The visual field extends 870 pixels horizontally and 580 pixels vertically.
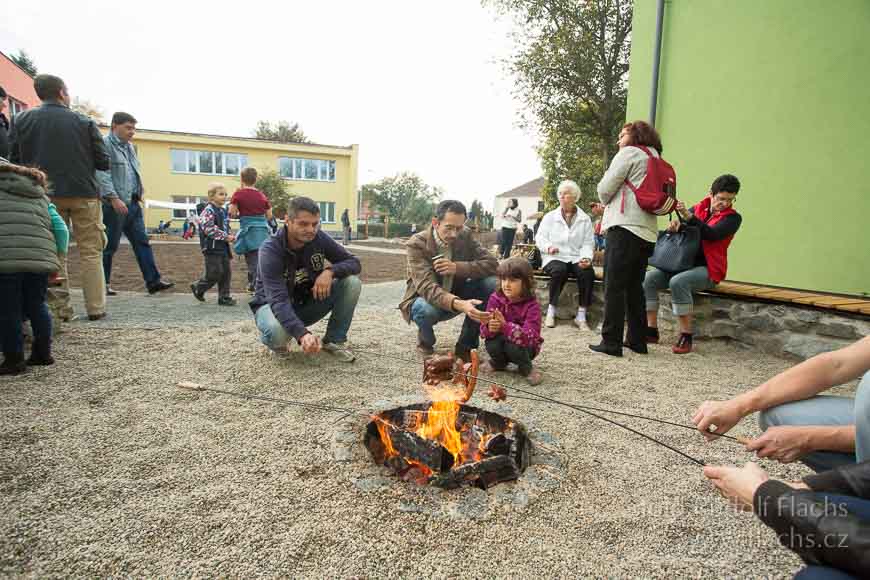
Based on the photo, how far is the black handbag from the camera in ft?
15.7

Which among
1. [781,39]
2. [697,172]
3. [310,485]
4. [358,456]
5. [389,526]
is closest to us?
[389,526]

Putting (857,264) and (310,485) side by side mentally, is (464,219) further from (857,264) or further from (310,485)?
(857,264)

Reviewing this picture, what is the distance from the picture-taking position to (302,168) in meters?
32.2

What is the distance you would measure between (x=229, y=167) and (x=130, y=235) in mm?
26986

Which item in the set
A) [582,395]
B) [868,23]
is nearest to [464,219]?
[582,395]

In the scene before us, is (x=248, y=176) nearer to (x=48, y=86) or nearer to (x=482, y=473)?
(x=48, y=86)

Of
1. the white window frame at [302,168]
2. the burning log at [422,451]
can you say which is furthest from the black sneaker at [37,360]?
the white window frame at [302,168]

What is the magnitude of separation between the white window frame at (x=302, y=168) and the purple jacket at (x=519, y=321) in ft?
100

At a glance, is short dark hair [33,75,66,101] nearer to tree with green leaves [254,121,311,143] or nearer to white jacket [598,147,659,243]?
white jacket [598,147,659,243]

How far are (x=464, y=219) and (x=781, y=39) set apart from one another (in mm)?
4786

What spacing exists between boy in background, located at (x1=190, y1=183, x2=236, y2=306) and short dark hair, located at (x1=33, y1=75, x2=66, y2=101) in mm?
1895

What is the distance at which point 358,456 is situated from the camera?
2.43 meters

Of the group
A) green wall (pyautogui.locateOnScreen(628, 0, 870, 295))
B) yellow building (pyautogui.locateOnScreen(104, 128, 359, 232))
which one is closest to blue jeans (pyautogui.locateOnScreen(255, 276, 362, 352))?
green wall (pyautogui.locateOnScreen(628, 0, 870, 295))

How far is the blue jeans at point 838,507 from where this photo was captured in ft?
3.62
